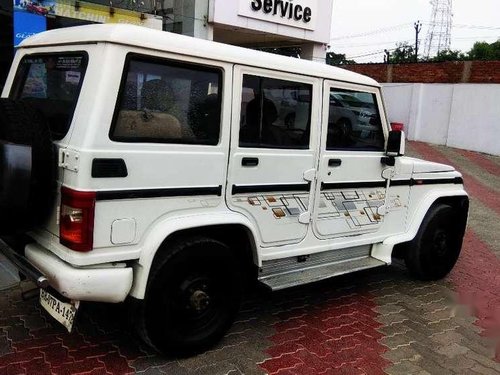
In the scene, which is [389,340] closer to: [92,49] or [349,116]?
[349,116]

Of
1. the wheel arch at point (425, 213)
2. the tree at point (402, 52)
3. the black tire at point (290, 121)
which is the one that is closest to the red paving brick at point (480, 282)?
the wheel arch at point (425, 213)

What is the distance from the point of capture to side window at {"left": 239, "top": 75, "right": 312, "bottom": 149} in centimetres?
348

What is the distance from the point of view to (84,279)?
2779 mm

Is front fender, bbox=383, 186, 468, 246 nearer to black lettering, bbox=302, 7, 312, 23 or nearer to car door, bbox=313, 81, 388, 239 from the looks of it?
car door, bbox=313, 81, 388, 239

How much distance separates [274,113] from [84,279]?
178 centimetres

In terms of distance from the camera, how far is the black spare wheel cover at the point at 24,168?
109 inches

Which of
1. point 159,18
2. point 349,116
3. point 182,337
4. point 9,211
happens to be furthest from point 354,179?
point 159,18

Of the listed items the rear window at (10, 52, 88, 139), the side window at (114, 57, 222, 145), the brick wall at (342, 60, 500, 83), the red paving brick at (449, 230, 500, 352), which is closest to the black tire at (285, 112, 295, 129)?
the side window at (114, 57, 222, 145)

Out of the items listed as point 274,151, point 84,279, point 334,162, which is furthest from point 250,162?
point 84,279

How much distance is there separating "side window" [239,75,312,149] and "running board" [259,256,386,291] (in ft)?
3.29

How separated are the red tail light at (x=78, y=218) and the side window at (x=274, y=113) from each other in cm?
115

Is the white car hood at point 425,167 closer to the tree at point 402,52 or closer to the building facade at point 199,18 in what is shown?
the building facade at point 199,18

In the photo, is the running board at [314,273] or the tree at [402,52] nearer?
the running board at [314,273]

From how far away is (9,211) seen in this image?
2836 millimetres
